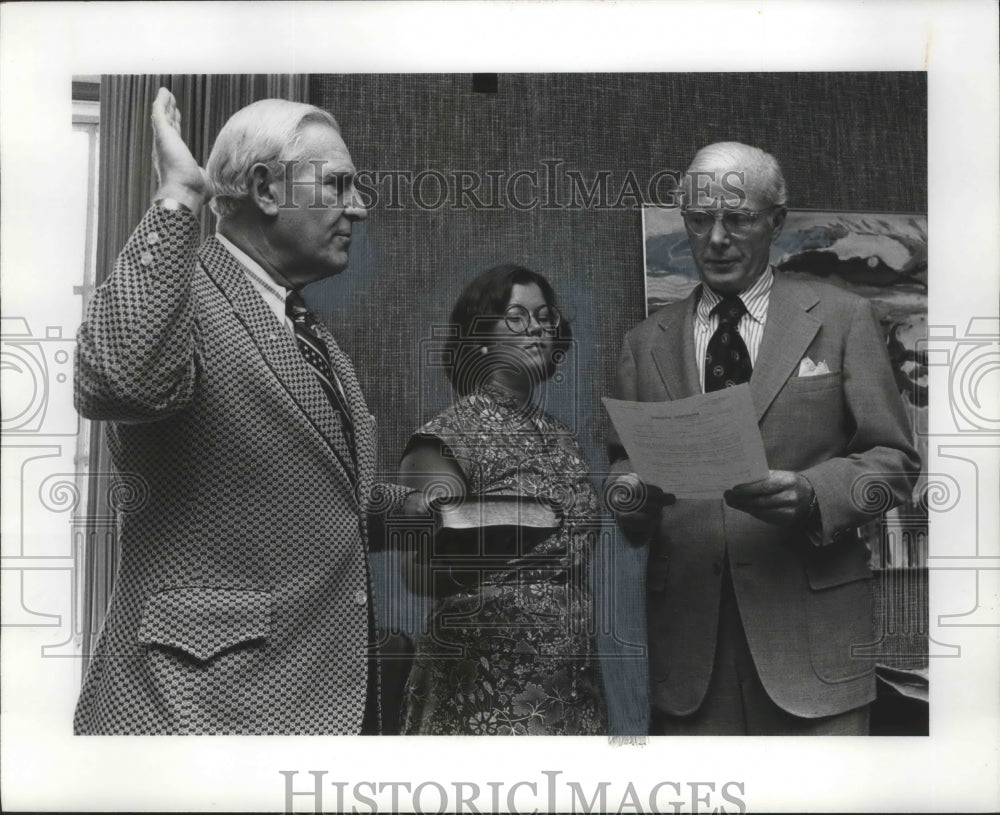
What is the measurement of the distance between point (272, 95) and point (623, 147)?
1.27m

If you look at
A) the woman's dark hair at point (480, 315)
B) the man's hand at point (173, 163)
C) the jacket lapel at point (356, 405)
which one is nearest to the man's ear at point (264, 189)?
the man's hand at point (173, 163)

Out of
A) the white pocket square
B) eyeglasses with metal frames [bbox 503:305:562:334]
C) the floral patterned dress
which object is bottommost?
the floral patterned dress

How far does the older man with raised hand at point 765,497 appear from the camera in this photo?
4145 millimetres

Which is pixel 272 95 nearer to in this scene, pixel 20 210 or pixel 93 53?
pixel 93 53

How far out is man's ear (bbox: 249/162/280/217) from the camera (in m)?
4.13

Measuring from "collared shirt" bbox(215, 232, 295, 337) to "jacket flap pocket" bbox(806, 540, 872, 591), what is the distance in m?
1.98

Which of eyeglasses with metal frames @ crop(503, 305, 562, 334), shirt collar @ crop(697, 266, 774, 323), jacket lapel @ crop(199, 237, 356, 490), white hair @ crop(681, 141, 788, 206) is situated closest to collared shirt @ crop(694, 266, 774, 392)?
shirt collar @ crop(697, 266, 774, 323)

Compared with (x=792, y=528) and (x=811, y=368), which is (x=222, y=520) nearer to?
(x=792, y=528)

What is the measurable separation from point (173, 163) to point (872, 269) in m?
2.47

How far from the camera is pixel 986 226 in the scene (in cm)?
432

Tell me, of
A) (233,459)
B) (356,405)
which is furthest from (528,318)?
(233,459)

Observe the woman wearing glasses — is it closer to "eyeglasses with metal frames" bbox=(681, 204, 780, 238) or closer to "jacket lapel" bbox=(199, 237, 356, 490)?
"jacket lapel" bbox=(199, 237, 356, 490)

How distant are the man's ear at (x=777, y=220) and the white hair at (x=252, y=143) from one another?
159 cm

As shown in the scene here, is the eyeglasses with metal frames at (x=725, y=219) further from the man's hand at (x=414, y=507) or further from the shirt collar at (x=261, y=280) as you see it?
the shirt collar at (x=261, y=280)
